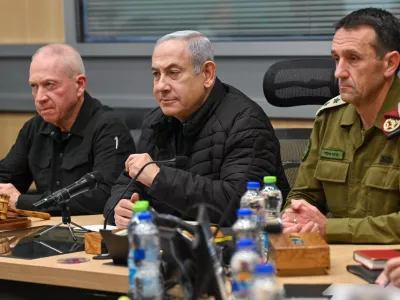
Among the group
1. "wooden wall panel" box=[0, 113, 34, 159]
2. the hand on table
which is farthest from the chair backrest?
"wooden wall panel" box=[0, 113, 34, 159]

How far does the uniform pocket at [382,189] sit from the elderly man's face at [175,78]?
831 mm

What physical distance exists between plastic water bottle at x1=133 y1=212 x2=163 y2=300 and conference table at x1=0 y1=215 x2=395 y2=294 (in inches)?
17.0

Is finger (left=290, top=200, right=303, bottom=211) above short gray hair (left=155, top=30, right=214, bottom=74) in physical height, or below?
below

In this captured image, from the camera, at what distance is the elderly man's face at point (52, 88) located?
415 centimetres

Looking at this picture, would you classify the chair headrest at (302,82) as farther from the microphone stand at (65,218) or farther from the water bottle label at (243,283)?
the water bottle label at (243,283)

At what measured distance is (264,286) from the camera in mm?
1863

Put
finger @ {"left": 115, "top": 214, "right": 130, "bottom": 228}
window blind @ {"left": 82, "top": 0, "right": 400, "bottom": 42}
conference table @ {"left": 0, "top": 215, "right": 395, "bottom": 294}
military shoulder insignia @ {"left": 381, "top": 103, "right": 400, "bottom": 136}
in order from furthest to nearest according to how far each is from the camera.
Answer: window blind @ {"left": 82, "top": 0, "right": 400, "bottom": 42}, finger @ {"left": 115, "top": 214, "right": 130, "bottom": 228}, military shoulder insignia @ {"left": 381, "top": 103, "right": 400, "bottom": 136}, conference table @ {"left": 0, "top": 215, "right": 395, "bottom": 294}

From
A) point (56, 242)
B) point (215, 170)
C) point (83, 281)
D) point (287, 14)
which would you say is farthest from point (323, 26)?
point (83, 281)

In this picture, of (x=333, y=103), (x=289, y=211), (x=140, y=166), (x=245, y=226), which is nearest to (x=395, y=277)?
(x=245, y=226)

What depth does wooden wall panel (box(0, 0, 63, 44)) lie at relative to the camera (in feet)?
18.6

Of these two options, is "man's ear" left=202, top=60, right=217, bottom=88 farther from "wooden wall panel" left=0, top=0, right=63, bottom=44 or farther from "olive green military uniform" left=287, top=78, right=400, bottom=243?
"wooden wall panel" left=0, top=0, right=63, bottom=44

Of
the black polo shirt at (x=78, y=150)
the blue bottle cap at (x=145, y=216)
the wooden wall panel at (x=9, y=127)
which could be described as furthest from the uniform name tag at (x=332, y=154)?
the wooden wall panel at (x=9, y=127)

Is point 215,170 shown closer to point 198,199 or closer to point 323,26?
point 198,199

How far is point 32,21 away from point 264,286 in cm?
419
